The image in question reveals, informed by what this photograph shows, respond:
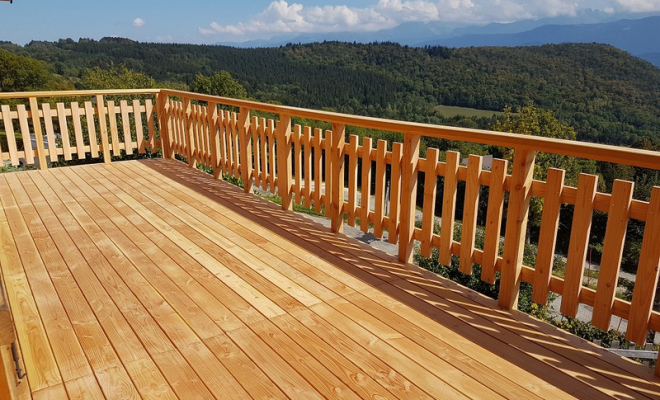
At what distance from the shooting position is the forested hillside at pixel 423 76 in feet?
176

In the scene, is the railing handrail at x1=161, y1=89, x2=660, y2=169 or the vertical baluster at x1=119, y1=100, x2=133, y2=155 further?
the vertical baluster at x1=119, y1=100, x2=133, y2=155

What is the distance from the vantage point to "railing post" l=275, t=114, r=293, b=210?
4570mm

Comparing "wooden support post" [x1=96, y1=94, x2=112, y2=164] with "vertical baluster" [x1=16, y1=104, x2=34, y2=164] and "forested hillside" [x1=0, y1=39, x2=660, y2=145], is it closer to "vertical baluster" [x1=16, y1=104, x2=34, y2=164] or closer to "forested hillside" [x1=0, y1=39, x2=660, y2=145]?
"vertical baluster" [x1=16, y1=104, x2=34, y2=164]

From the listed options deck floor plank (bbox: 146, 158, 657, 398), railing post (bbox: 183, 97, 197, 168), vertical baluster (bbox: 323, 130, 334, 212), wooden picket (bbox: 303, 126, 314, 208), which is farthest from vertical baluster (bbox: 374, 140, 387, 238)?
railing post (bbox: 183, 97, 197, 168)

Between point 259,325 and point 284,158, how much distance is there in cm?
238

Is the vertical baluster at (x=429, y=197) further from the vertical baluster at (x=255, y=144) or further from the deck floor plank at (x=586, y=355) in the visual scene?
the vertical baluster at (x=255, y=144)

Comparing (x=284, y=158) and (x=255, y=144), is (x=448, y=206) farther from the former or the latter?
(x=255, y=144)

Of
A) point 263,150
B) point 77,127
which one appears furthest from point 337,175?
point 77,127

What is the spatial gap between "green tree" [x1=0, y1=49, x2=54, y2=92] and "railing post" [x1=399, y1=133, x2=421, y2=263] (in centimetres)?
4761

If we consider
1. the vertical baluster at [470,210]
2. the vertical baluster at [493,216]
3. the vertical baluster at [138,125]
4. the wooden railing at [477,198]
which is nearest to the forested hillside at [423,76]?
the vertical baluster at [138,125]

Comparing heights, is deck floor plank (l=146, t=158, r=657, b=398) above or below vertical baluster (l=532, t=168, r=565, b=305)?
below

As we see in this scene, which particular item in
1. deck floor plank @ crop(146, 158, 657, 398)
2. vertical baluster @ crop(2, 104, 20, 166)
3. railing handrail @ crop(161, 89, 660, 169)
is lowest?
deck floor plank @ crop(146, 158, 657, 398)

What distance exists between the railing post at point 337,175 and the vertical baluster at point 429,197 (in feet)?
3.24

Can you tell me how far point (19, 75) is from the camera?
4325 cm
